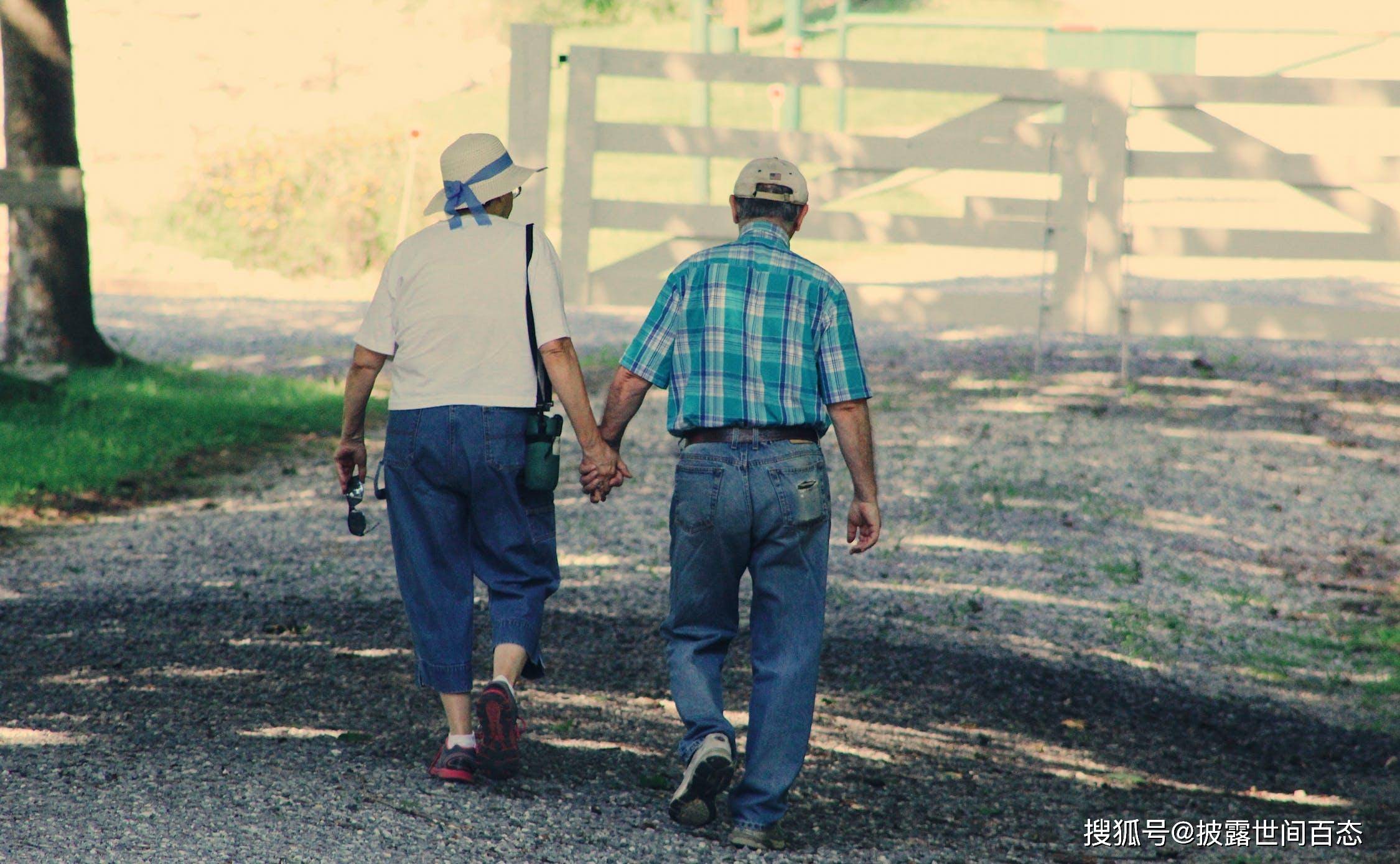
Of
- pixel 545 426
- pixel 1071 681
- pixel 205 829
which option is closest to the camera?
pixel 205 829

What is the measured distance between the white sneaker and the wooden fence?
8284 mm

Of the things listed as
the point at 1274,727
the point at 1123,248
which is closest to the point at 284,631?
the point at 1274,727

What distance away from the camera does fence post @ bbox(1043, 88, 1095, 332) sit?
12016 mm

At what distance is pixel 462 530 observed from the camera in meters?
4.49

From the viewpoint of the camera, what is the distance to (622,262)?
1248 cm

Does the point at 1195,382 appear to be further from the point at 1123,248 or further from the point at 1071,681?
the point at 1071,681

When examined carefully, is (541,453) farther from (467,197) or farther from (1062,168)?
(1062,168)

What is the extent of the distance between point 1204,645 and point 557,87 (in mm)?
32474

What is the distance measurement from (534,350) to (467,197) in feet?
1.45

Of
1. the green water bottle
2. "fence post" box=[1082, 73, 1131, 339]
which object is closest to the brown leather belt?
the green water bottle

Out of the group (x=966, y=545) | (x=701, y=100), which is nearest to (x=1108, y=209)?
(x=966, y=545)

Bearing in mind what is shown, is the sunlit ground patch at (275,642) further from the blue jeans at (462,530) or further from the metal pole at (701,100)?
the metal pole at (701,100)

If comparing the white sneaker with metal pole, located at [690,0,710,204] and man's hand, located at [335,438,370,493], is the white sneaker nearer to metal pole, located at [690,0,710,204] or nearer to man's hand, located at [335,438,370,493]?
man's hand, located at [335,438,370,493]

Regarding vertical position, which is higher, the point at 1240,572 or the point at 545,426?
the point at 545,426
